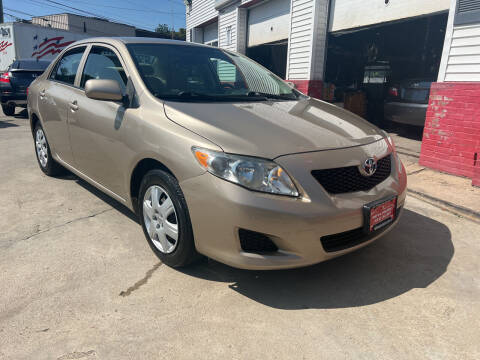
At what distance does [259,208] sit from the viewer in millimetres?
2000

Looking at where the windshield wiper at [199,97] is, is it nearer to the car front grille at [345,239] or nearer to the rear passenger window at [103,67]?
the rear passenger window at [103,67]

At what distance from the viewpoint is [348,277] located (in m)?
2.54

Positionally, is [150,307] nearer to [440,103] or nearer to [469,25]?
[440,103]

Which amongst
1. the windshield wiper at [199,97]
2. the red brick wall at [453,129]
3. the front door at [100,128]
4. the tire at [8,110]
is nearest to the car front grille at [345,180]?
the windshield wiper at [199,97]

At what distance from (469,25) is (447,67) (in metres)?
0.54

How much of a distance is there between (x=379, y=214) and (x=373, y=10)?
640 cm

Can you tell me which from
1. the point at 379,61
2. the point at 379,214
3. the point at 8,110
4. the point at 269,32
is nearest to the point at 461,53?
the point at 379,214

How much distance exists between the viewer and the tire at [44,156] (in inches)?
171

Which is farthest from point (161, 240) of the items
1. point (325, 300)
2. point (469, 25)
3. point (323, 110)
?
point (469, 25)

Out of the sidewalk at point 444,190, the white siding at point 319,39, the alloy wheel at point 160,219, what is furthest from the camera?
the white siding at point 319,39

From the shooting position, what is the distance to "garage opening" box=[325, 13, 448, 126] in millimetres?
8922

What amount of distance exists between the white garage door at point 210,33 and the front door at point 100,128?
1244 cm

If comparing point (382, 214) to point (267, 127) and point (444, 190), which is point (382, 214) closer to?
point (267, 127)

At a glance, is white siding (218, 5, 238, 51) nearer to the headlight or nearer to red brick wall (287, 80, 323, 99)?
red brick wall (287, 80, 323, 99)
